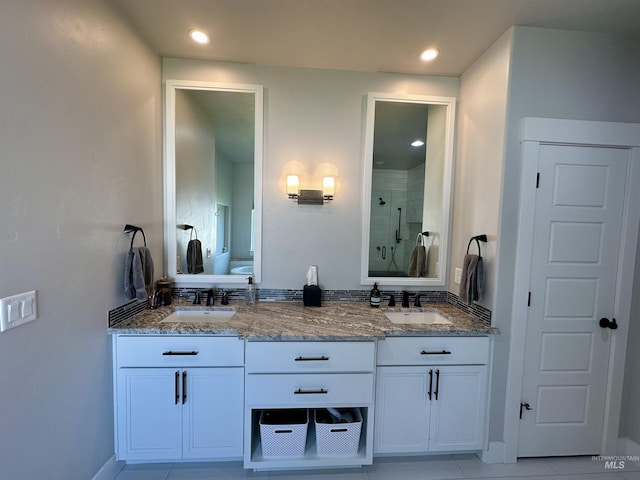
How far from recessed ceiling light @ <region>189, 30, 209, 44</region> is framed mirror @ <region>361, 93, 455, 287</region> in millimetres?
1305

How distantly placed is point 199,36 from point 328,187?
4.36ft

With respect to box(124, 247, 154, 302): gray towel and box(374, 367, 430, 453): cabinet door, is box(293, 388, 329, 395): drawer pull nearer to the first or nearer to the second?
box(374, 367, 430, 453): cabinet door

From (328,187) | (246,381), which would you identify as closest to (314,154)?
(328,187)

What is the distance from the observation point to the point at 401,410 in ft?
5.78

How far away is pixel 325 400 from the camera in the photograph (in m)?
1.66

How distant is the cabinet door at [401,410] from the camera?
5.73 feet

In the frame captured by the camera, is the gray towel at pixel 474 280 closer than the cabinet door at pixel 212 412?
No

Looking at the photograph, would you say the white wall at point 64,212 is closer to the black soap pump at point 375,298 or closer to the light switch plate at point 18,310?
the light switch plate at point 18,310

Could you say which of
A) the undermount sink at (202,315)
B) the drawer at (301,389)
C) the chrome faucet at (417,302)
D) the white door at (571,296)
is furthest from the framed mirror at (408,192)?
the undermount sink at (202,315)

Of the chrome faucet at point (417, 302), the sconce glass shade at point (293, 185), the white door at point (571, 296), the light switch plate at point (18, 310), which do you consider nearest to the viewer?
the light switch plate at point (18, 310)

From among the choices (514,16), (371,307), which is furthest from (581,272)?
(514,16)

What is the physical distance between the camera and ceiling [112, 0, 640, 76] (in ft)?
5.08

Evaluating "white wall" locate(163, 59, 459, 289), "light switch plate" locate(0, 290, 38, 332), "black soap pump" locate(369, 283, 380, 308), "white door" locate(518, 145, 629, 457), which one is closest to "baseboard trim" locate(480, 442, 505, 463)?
"white door" locate(518, 145, 629, 457)

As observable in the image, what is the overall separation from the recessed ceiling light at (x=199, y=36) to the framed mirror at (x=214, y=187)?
31 centimetres
